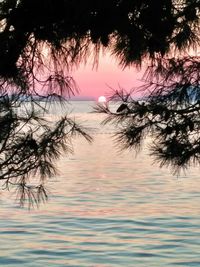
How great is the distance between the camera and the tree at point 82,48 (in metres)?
5.04

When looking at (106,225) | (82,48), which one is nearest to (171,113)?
(82,48)

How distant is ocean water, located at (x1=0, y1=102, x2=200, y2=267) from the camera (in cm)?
1100

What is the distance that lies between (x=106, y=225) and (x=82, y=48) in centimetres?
916

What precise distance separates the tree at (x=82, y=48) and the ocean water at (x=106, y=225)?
0.30 m

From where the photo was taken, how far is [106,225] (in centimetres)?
1445

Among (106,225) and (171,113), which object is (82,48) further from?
(106,225)

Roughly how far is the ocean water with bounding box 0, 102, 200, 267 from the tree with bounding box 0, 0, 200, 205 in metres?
0.30

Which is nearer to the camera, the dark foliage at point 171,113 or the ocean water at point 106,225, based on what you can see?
the dark foliage at point 171,113

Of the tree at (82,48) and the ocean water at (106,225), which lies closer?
the tree at (82,48)

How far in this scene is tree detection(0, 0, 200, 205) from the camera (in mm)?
5039

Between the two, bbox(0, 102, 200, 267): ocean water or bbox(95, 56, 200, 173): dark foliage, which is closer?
bbox(95, 56, 200, 173): dark foliage

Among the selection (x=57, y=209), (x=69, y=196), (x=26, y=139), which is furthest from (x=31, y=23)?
(x=69, y=196)

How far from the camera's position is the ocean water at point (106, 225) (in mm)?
11000

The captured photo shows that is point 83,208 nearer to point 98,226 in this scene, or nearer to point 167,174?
point 98,226
